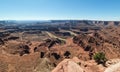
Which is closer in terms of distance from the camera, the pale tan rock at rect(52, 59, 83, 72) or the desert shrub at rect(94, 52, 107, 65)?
the pale tan rock at rect(52, 59, 83, 72)

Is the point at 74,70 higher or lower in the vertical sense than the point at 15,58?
higher

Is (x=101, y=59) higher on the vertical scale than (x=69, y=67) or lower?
lower

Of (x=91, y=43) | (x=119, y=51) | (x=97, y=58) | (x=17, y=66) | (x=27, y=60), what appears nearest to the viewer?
(x=97, y=58)

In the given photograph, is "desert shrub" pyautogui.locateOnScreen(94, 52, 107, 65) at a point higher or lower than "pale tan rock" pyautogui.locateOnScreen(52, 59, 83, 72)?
lower

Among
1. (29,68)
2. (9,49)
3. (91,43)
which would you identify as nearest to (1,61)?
(29,68)

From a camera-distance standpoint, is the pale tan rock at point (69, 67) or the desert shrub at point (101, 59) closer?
the pale tan rock at point (69, 67)

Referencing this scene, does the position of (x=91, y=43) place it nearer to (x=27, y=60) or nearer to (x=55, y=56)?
(x=55, y=56)

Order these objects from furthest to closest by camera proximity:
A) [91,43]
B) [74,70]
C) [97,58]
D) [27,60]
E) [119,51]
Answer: [91,43] < [119,51] < [27,60] < [97,58] < [74,70]

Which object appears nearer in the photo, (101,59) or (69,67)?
(69,67)

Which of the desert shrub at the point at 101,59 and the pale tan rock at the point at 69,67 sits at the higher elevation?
the pale tan rock at the point at 69,67

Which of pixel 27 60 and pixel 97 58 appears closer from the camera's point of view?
pixel 97 58
